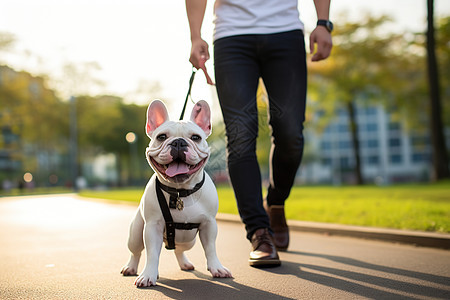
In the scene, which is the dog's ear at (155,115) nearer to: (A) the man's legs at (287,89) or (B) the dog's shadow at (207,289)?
(B) the dog's shadow at (207,289)

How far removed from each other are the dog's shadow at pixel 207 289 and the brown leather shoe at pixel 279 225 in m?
1.25

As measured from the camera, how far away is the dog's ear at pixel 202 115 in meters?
3.42

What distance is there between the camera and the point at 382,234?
5543 mm

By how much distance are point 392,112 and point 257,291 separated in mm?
32636

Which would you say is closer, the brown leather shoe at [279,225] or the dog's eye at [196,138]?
the dog's eye at [196,138]

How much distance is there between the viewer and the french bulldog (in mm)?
3096

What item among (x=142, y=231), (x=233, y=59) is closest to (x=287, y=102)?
(x=233, y=59)

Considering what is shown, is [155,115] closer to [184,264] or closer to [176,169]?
[176,169]

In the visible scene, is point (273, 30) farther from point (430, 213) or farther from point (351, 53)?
point (351, 53)

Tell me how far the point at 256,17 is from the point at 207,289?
7.11 feet

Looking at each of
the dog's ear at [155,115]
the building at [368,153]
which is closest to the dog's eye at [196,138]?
the dog's ear at [155,115]

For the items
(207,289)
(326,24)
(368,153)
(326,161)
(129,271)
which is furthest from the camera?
(326,161)

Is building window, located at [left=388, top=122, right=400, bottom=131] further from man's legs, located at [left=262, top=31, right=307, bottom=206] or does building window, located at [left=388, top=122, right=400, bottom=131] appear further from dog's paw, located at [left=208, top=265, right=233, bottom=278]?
dog's paw, located at [left=208, top=265, right=233, bottom=278]

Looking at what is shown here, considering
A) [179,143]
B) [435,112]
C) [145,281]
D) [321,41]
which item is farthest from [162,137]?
[435,112]
